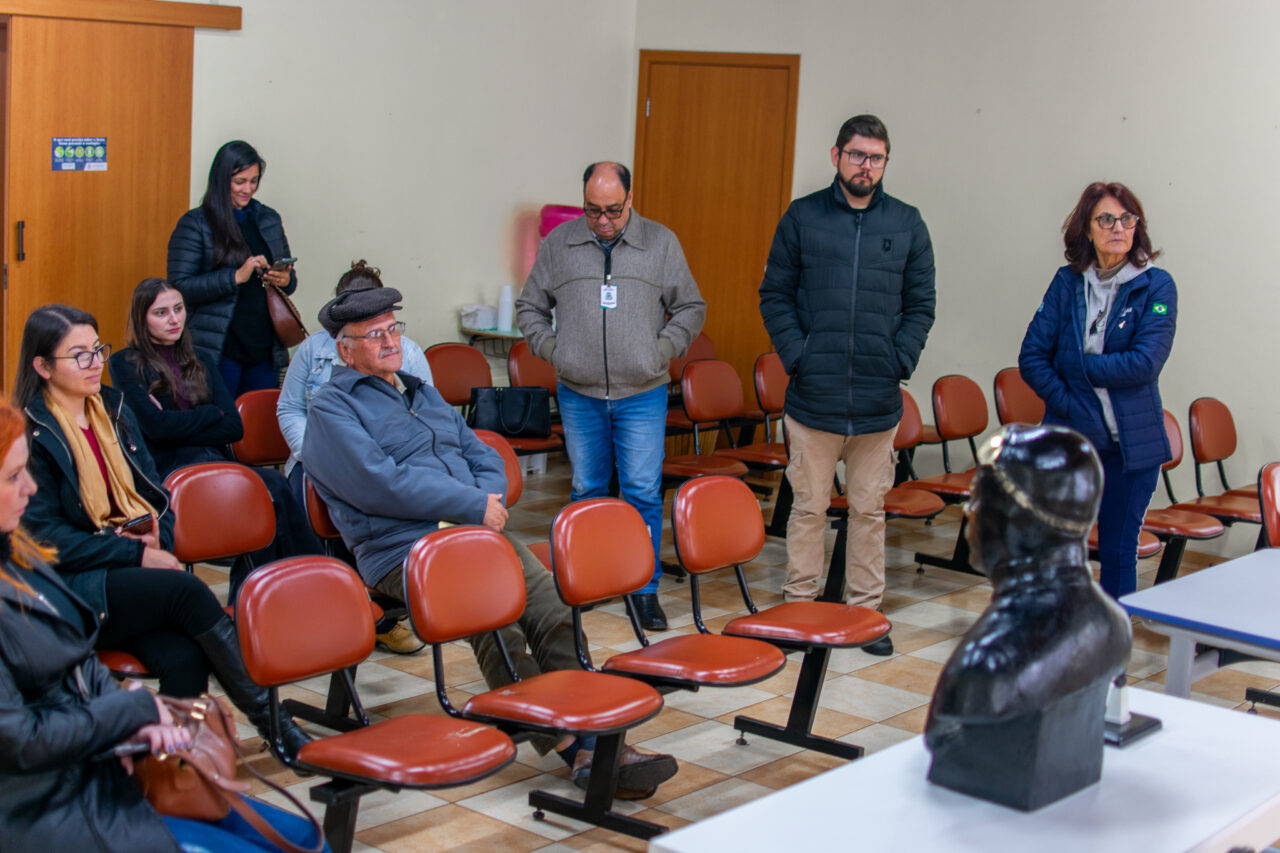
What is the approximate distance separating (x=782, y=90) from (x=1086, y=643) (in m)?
6.16

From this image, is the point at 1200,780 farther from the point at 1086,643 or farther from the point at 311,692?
the point at 311,692

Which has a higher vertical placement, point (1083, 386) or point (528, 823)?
point (1083, 386)

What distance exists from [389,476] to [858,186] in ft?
6.45

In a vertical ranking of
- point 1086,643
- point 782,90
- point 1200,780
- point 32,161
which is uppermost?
point 782,90

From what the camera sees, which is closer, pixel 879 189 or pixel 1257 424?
pixel 879 189

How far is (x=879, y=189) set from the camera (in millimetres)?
4699

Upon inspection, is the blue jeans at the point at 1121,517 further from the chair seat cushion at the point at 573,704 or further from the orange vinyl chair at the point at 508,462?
the chair seat cushion at the point at 573,704

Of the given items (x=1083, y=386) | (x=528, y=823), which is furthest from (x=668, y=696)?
(x=1083, y=386)

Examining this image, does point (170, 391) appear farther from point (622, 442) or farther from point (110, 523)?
point (622, 442)

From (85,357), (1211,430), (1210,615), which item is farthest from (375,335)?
(1211,430)

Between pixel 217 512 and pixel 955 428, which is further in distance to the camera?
pixel 955 428

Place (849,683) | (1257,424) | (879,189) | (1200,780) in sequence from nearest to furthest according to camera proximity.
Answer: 1. (1200,780)
2. (849,683)
3. (879,189)
4. (1257,424)

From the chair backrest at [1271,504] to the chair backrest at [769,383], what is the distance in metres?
2.68

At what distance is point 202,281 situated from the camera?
A: 5.34 metres
